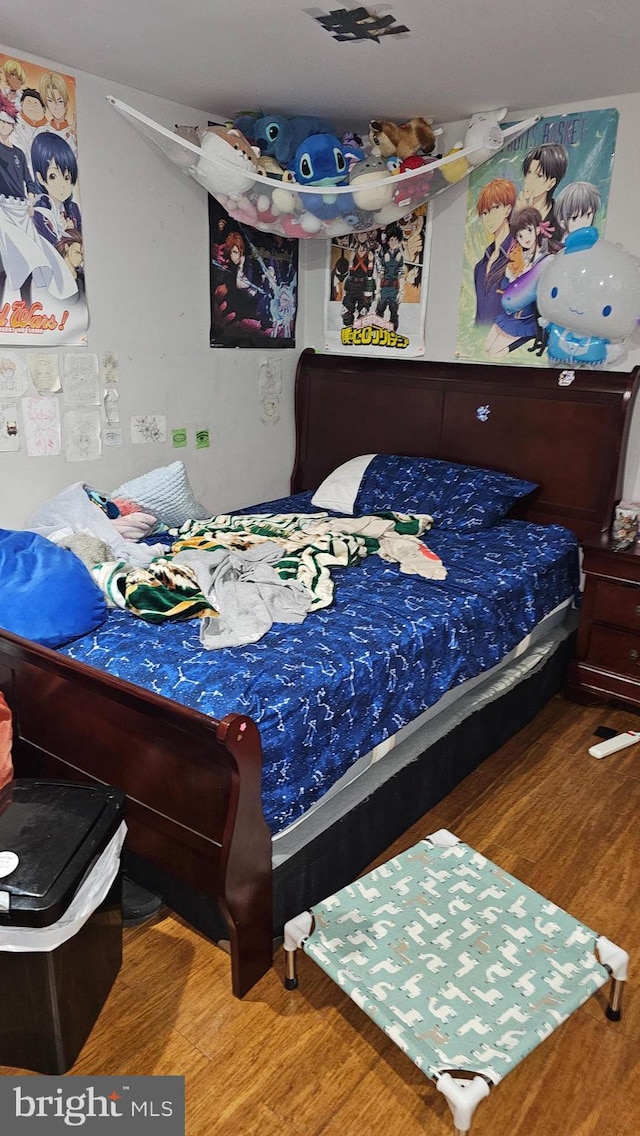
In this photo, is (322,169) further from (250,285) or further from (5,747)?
(5,747)

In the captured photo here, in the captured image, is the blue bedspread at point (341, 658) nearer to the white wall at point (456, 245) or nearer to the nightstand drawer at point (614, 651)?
the nightstand drawer at point (614, 651)

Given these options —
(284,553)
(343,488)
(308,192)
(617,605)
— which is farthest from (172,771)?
(308,192)

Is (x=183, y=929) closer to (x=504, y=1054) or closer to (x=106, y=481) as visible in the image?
(x=504, y=1054)

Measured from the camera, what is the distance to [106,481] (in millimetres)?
3209

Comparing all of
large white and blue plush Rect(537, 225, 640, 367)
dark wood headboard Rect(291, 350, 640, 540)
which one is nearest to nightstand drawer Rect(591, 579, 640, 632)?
dark wood headboard Rect(291, 350, 640, 540)

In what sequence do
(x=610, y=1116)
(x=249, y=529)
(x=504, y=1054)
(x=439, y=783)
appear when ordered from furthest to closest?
(x=249, y=529), (x=439, y=783), (x=610, y=1116), (x=504, y=1054)

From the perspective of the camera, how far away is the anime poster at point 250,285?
344cm

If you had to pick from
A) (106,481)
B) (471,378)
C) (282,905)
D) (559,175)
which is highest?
(559,175)

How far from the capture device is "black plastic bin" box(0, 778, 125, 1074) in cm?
143

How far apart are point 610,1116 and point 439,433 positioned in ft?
8.88

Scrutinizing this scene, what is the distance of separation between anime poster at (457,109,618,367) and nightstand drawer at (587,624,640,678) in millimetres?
1209

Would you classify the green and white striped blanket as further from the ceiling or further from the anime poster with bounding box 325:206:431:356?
the ceiling

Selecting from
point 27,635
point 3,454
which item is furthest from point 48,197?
point 27,635

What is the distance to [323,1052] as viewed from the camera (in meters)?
1.62
